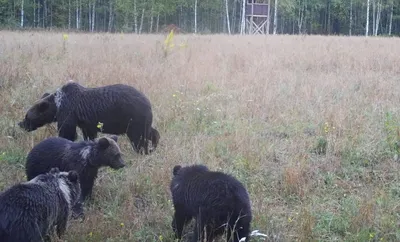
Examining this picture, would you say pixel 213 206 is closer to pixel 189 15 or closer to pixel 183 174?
pixel 183 174

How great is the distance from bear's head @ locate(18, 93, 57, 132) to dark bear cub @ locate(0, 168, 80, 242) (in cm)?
282

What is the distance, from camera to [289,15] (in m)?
60.2

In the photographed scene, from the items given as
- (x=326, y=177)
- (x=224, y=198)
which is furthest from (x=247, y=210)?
(x=326, y=177)

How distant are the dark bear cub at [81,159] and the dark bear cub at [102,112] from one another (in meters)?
1.44

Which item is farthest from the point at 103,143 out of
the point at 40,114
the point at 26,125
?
the point at 26,125

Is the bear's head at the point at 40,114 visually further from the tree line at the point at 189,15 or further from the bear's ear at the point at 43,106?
the tree line at the point at 189,15

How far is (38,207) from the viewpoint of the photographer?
217 inches

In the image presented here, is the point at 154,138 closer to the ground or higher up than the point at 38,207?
higher up

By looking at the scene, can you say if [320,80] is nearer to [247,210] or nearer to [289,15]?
[247,210]

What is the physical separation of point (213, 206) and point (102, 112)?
386 centimetres

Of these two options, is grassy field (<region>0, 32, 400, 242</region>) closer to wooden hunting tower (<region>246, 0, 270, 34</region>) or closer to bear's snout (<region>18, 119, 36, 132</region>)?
bear's snout (<region>18, 119, 36, 132</region>)

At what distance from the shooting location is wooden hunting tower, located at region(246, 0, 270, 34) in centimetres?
4731

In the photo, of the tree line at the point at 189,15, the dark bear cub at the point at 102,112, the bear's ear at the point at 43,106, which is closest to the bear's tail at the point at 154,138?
the dark bear cub at the point at 102,112

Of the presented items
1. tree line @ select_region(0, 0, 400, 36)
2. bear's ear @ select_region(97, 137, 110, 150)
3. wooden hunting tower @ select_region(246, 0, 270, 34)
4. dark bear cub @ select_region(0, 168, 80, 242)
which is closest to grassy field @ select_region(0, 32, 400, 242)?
dark bear cub @ select_region(0, 168, 80, 242)
